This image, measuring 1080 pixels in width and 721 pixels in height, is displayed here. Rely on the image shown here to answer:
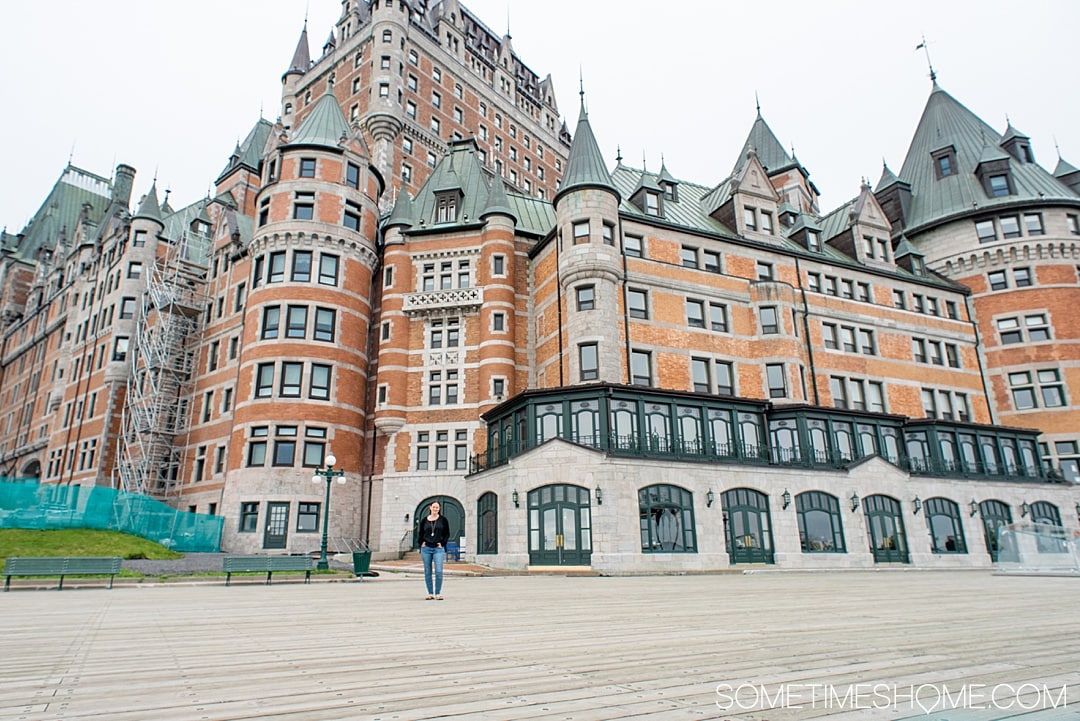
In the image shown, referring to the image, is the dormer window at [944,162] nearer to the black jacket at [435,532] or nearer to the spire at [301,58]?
the black jacket at [435,532]

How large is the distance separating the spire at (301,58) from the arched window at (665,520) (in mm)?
64688

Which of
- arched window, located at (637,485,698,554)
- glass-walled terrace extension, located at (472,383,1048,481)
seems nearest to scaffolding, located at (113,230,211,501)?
glass-walled terrace extension, located at (472,383,1048,481)

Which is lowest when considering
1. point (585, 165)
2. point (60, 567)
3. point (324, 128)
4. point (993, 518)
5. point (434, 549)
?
point (60, 567)

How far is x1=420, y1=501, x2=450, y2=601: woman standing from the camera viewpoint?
1204 centimetres

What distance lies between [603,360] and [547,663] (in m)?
27.5

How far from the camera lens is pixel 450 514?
117ft

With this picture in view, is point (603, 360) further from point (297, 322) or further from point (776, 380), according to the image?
point (297, 322)

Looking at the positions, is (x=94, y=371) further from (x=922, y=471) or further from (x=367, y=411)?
(x=922, y=471)

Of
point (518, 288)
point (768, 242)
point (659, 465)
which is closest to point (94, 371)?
point (518, 288)

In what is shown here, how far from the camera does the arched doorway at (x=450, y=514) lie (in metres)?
35.2

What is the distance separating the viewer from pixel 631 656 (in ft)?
17.3

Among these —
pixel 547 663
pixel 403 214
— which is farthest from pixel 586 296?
pixel 547 663

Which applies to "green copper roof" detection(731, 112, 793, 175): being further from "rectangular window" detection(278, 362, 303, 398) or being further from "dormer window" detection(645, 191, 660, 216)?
"rectangular window" detection(278, 362, 303, 398)

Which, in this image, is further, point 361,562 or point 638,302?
point 638,302
